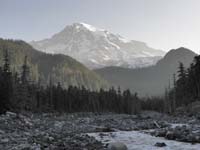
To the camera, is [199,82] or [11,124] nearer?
[11,124]

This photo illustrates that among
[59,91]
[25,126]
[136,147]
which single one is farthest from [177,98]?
[136,147]

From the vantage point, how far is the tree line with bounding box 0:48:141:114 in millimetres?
64812

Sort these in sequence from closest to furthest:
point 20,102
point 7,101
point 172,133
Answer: point 172,133, point 7,101, point 20,102

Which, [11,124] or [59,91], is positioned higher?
[59,91]

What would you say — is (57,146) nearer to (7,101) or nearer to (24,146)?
(24,146)

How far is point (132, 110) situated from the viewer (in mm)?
126688

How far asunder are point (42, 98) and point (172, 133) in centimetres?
7464

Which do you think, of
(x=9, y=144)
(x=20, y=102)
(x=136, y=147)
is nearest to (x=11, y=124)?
(x=9, y=144)

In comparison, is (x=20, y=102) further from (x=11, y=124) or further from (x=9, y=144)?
(x=9, y=144)

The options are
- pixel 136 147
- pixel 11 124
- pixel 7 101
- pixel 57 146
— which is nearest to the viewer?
pixel 57 146

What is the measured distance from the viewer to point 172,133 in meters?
29.4

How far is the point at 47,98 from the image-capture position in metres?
99.7

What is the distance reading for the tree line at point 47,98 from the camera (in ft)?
213

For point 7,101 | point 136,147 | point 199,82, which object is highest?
point 199,82
